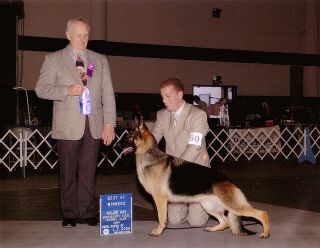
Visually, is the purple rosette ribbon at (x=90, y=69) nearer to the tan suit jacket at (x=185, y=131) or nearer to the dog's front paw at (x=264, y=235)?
the tan suit jacket at (x=185, y=131)

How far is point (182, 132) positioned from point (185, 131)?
3 cm

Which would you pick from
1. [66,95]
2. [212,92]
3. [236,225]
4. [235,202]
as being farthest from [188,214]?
[212,92]

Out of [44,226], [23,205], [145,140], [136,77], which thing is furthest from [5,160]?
[136,77]

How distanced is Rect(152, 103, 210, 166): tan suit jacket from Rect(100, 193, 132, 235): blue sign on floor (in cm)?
57

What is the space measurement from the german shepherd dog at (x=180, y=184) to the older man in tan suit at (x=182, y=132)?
310mm

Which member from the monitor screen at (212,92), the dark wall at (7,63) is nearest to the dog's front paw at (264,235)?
the dark wall at (7,63)

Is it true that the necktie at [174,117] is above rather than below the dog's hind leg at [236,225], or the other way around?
above

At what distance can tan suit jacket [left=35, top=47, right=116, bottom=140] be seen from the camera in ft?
11.9

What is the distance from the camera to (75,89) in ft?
11.6

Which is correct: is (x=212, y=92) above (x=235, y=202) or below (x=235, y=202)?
above

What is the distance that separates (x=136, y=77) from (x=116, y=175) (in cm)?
705

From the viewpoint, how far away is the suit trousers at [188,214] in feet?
12.9

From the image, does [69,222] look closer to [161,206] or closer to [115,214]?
[115,214]

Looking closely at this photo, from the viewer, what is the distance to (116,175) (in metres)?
7.69
